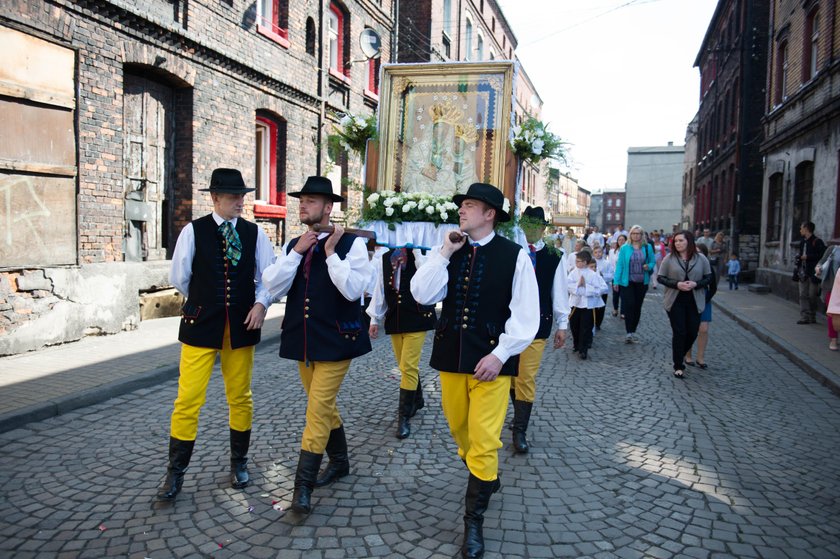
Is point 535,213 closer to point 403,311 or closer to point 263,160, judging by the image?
point 403,311

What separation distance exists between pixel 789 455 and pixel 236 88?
36.0 ft

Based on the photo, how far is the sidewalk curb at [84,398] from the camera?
17.3 ft

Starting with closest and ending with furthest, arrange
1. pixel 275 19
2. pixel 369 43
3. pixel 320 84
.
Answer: pixel 275 19 < pixel 320 84 < pixel 369 43

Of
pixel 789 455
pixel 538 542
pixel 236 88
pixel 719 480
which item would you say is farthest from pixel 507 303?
pixel 236 88

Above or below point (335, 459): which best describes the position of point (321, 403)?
above

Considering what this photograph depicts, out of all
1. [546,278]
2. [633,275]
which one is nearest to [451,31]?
[633,275]

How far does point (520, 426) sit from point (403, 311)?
4.44 ft

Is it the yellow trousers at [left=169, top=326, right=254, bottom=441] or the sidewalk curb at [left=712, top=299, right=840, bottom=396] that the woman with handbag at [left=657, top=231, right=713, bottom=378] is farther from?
the yellow trousers at [left=169, top=326, right=254, bottom=441]

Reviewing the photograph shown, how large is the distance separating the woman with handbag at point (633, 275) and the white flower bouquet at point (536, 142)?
15.0ft

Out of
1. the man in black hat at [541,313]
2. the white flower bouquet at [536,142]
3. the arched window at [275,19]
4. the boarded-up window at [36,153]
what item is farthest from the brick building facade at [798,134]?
the boarded-up window at [36,153]

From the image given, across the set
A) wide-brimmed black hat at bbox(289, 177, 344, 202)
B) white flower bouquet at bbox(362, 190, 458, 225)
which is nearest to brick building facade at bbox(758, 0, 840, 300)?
white flower bouquet at bbox(362, 190, 458, 225)

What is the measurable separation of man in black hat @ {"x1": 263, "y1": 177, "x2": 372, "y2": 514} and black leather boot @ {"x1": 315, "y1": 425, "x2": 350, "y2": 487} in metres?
0.16

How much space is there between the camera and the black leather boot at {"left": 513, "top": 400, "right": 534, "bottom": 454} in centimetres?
486

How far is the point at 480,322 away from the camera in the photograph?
3.40 metres
